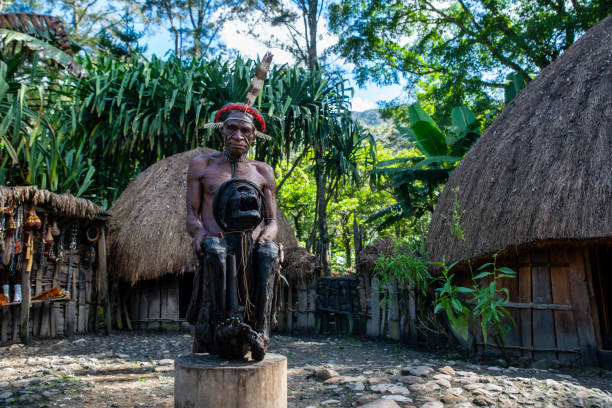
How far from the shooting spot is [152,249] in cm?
781

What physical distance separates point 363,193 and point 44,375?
43.0 feet

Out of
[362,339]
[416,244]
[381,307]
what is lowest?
[362,339]

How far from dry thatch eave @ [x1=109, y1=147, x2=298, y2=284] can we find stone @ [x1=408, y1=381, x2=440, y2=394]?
4908mm

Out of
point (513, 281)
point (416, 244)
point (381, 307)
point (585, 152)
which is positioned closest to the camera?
point (585, 152)

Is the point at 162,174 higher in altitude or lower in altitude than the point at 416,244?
higher

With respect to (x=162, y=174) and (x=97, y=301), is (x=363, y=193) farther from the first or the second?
(x=97, y=301)

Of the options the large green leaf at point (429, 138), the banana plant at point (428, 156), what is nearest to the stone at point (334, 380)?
the banana plant at point (428, 156)

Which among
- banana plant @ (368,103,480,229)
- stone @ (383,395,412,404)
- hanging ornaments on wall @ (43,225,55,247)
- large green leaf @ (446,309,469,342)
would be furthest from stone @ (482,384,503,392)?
hanging ornaments on wall @ (43,225,55,247)

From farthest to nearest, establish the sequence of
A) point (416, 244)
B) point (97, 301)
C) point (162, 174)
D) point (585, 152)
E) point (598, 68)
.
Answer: point (162, 174) < point (97, 301) < point (416, 244) < point (598, 68) < point (585, 152)

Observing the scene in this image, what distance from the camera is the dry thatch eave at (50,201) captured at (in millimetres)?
6090

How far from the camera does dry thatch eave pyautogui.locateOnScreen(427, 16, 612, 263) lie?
496 centimetres

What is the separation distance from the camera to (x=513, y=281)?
562cm

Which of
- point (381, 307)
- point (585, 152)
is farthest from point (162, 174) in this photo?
point (585, 152)

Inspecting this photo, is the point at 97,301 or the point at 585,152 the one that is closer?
the point at 585,152
